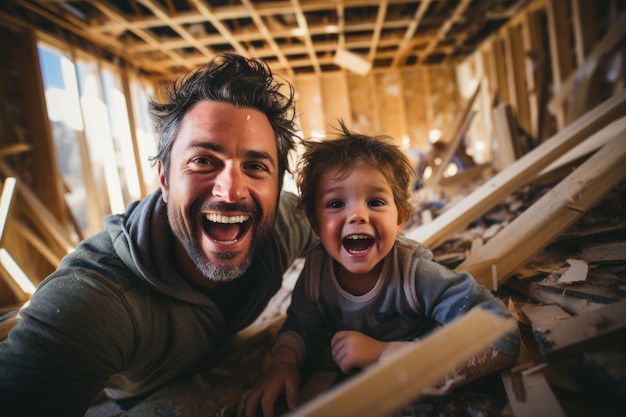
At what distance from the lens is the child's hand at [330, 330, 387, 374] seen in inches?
52.7

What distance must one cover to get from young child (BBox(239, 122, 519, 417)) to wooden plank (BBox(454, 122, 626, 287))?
0.43 m

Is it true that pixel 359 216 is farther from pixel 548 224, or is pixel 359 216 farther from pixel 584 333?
pixel 548 224

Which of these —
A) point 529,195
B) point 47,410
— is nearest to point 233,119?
point 47,410

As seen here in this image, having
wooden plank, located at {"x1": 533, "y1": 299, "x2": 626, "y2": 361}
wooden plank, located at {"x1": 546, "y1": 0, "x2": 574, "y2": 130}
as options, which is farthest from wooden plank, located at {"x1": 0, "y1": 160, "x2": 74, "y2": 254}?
wooden plank, located at {"x1": 546, "y1": 0, "x2": 574, "y2": 130}

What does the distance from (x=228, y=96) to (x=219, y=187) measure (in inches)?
19.6

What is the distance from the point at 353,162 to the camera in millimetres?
1499

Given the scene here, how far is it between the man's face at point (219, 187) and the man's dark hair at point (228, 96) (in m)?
0.06

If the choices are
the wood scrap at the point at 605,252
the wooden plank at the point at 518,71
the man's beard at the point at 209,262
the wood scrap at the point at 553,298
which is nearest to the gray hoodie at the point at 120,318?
the man's beard at the point at 209,262

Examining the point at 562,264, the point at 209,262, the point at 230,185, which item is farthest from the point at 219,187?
the point at 562,264

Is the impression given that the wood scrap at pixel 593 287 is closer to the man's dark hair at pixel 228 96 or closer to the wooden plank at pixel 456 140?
the man's dark hair at pixel 228 96

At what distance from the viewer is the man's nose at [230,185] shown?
144cm

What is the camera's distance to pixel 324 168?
5.16ft

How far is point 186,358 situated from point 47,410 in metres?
0.62

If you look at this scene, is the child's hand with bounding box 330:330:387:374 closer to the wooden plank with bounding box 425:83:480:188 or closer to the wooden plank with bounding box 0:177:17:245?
the wooden plank with bounding box 0:177:17:245
